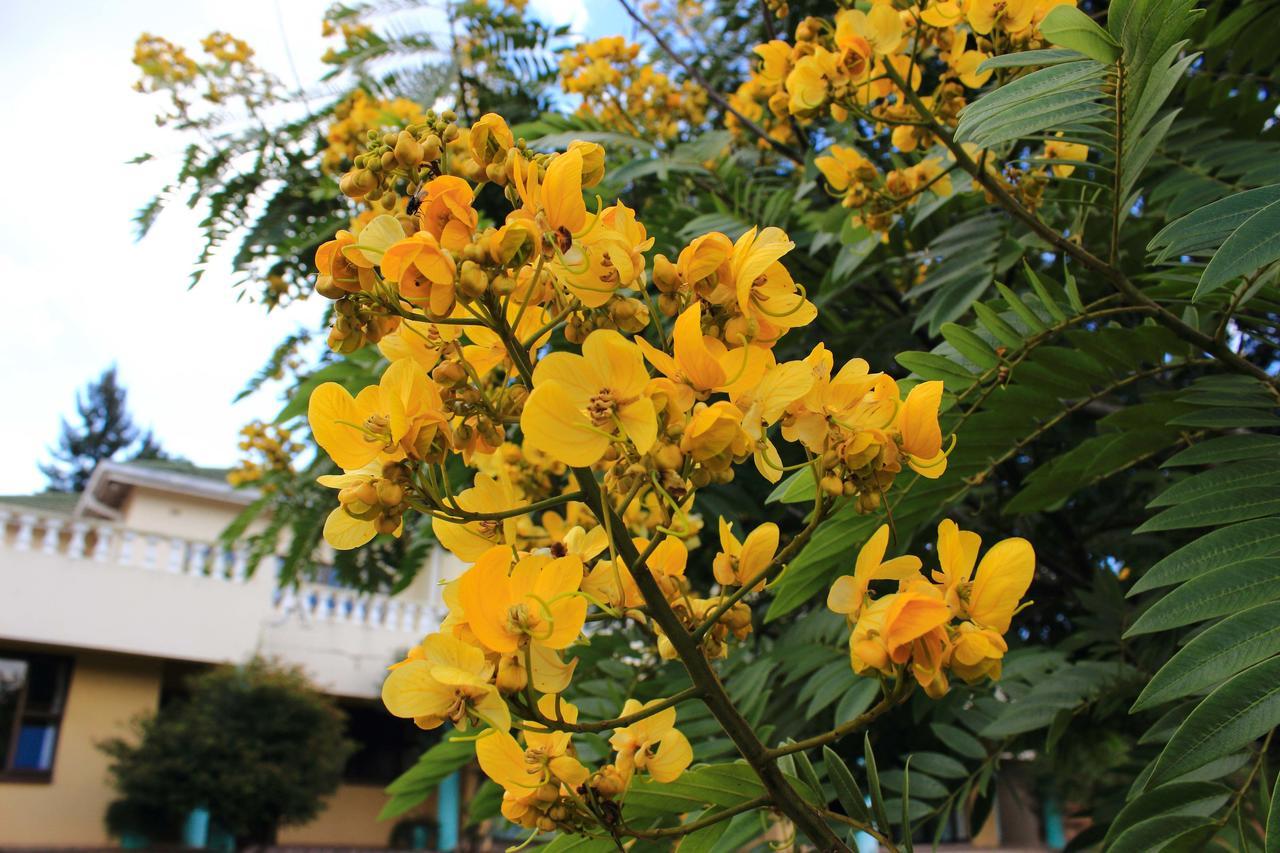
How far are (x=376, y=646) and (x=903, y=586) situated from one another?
15361mm

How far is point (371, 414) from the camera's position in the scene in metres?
0.79

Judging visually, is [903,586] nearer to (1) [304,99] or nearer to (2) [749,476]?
(2) [749,476]

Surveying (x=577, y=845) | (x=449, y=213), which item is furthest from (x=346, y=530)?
(x=577, y=845)

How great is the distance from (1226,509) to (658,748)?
0.65 metres

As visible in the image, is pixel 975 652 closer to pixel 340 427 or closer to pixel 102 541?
pixel 340 427

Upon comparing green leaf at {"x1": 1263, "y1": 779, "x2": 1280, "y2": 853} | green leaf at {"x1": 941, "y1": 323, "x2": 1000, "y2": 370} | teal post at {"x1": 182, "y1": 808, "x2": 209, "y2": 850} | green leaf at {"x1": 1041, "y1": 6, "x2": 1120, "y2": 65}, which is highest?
teal post at {"x1": 182, "y1": 808, "x2": 209, "y2": 850}

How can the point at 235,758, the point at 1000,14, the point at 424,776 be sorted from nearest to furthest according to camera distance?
the point at 1000,14 → the point at 424,776 → the point at 235,758

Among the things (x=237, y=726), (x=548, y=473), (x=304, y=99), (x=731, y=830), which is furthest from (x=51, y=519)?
(x=731, y=830)

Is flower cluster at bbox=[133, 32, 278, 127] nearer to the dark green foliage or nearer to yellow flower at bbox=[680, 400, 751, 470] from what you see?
yellow flower at bbox=[680, 400, 751, 470]

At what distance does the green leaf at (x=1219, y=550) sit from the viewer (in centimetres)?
94

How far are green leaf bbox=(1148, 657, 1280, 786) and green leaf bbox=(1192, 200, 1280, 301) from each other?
31 centimetres

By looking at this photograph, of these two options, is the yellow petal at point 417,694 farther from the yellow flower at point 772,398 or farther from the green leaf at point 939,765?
the green leaf at point 939,765

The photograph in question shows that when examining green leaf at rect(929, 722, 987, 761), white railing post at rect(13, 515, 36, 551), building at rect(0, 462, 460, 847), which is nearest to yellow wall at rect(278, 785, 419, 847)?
building at rect(0, 462, 460, 847)

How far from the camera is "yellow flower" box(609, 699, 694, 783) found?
2.87 ft
